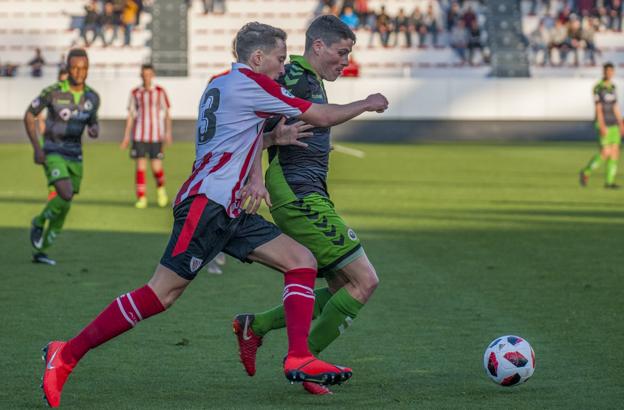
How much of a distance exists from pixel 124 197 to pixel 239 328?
13.0m

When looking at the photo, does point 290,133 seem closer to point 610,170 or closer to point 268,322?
point 268,322

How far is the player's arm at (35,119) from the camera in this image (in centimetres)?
1143

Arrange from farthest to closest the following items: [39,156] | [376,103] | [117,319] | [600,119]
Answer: [600,119] < [39,156] < [117,319] < [376,103]

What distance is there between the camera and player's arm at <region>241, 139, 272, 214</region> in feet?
20.2

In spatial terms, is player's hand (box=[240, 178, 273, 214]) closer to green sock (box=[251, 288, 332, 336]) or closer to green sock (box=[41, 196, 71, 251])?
green sock (box=[251, 288, 332, 336])

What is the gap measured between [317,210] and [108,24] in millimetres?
35487

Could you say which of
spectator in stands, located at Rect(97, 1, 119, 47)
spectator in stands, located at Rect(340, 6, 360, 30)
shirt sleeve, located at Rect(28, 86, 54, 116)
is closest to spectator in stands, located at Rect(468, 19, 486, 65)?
spectator in stands, located at Rect(340, 6, 360, 30)

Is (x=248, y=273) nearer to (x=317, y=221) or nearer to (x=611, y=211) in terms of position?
(x=317, y=221)

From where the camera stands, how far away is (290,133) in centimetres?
639

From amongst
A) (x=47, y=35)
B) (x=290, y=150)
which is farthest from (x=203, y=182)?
(x=47, y=35)

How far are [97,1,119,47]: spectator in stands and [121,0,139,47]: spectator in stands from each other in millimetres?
257

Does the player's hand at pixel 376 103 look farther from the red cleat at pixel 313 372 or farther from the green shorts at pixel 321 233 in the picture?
the red cleat at pixel 313 372

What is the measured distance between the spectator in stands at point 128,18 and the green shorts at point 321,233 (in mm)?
35295

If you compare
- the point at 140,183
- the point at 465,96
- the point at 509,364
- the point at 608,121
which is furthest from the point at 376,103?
the point at 465,96
